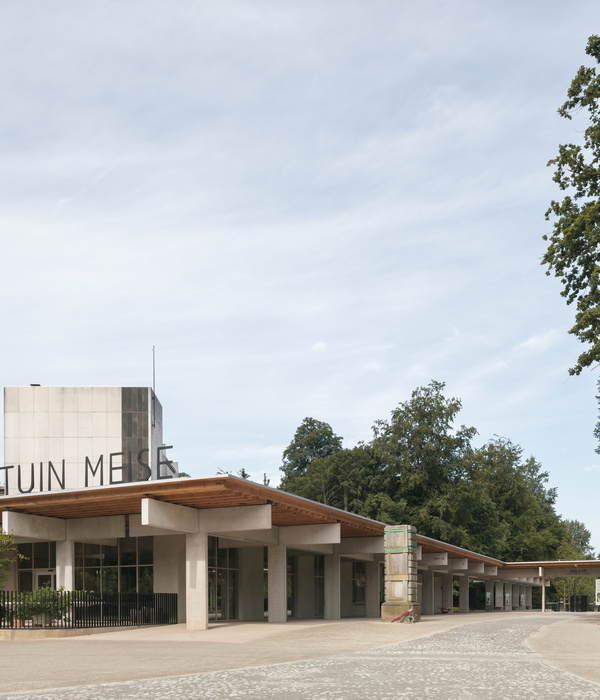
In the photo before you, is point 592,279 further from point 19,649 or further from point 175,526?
point 19,649

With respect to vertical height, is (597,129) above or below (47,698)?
above

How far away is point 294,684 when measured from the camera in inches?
419

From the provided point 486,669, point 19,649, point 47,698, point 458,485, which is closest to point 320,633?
point 19,649

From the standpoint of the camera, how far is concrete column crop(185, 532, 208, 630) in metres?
25.3

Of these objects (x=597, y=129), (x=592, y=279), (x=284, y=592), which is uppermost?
(x=597, y=129)

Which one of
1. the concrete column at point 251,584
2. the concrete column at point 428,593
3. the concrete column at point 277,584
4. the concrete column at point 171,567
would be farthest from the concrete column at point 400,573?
the concrete column at point 428,593

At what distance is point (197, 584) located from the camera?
1008 inches

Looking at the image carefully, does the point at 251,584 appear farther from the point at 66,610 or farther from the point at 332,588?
the point at 66,610

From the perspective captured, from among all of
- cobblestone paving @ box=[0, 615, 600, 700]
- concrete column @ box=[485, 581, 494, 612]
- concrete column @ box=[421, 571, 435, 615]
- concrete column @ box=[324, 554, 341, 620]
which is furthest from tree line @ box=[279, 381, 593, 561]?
cobblestone paving @ box=[0, 615, 600, 700]

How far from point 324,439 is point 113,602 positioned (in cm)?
6465

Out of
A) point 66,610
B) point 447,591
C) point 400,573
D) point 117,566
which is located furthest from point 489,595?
point 66,610

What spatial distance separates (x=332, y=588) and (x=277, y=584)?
5.20 m

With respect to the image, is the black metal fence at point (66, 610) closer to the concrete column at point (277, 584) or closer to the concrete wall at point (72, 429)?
the concrete column at point (277, 584)

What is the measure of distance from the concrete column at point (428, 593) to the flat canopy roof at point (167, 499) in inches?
858
